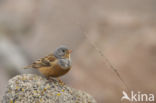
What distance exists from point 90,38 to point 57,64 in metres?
6.91

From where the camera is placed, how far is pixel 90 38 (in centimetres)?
1474

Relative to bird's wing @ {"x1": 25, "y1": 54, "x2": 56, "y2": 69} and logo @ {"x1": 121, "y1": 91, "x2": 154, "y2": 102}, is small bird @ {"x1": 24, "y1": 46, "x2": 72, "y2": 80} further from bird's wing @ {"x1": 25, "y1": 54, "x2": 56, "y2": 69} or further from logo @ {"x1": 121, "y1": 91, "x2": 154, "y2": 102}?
logo @ {"x1": 121, "y1": 91, "x2": 154, "y2": 102}

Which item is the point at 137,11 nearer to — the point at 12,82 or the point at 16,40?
the point at 16,40

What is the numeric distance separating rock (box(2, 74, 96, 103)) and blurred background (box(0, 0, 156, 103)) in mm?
4268

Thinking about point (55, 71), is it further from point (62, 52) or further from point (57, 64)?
point (62, 52)

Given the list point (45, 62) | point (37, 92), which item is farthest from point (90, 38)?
point (37, 92)

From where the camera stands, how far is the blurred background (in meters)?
13.6

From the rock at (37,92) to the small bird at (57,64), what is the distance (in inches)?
8.6

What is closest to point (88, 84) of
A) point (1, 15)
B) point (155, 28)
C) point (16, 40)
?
point (155, 28)

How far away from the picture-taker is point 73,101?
7.53 m

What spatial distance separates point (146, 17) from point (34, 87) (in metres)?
9.66

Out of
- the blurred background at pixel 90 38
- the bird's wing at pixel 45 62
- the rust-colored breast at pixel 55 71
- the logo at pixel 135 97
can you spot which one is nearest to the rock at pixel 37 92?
the rust-colored breast at pixel 55 71

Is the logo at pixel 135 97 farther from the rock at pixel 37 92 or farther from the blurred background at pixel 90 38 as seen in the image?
the blurred background at pixel 90 38

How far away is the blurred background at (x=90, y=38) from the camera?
13.6m
